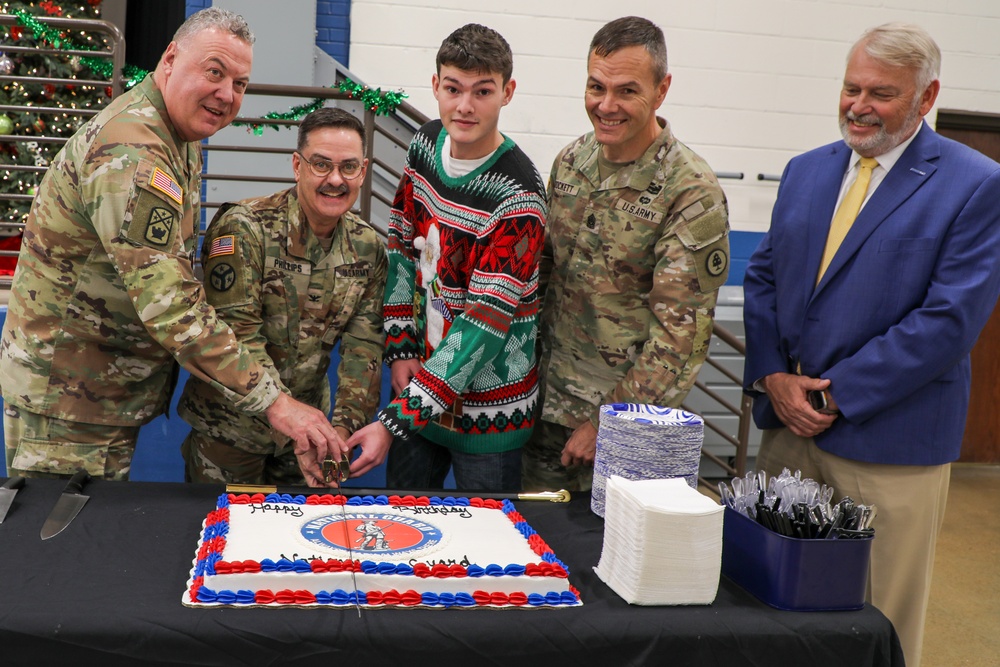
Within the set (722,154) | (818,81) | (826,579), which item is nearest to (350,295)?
(826,579)

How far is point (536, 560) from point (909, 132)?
1.39 metres

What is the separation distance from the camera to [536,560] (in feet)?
4.25

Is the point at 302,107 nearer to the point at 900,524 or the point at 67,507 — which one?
the point at 67,507

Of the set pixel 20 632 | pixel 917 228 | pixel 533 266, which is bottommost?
pixel 20 632

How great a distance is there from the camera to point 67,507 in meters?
1.42

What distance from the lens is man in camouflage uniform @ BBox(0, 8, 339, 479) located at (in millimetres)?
1585

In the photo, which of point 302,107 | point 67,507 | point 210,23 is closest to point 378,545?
point 67,507

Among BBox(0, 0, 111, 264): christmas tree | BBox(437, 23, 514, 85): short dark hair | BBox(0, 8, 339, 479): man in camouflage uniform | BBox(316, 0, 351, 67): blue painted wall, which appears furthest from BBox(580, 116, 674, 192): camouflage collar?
BBox(0, 0, 111, 264): christmas tree

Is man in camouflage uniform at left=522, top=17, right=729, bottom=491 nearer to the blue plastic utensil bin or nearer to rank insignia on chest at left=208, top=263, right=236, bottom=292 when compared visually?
the blue plastic utensil bin

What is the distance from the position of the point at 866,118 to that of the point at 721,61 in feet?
12.2

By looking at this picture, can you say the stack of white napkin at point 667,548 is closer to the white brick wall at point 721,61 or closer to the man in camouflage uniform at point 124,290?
the man in camouflage uniform at point 124,290

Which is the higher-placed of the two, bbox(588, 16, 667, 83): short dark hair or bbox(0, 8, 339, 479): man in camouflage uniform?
bbox(588, 16, 667, 83): short dark hair

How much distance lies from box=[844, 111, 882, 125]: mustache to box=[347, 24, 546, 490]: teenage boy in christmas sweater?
75cm

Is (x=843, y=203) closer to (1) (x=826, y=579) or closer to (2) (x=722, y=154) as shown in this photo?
(1) (x=826, y=579)
